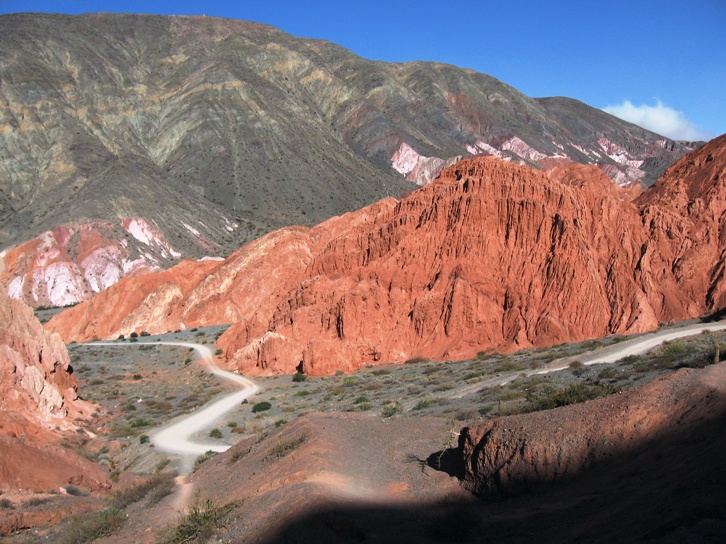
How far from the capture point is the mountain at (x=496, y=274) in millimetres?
38562

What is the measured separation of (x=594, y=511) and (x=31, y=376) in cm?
2347

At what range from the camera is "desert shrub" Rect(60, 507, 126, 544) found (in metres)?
13.8

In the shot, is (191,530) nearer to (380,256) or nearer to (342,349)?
(342,349)

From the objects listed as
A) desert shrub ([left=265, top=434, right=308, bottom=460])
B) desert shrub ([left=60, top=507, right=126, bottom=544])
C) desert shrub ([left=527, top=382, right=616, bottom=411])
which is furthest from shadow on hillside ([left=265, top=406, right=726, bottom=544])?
desert shrub ([left=60, top=507, right=126, bottom=544])

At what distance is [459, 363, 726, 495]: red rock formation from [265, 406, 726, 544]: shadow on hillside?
0.58ft

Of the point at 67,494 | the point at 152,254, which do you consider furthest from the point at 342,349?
the point at 152,254

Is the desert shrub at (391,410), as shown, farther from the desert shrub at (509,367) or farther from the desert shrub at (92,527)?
the desert shrub at (92,527)

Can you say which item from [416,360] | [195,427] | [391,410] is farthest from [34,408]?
[416,360]

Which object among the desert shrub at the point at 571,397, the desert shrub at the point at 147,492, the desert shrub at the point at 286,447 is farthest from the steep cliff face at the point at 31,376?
the desert shrub at the point at 571,397

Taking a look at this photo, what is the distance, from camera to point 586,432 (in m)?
10.4

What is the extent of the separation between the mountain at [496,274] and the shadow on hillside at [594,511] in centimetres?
2734

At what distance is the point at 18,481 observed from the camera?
56.3ft

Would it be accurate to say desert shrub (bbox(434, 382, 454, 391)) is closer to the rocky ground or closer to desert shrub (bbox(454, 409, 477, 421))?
the rocky ground

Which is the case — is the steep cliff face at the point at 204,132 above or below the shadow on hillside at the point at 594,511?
above
